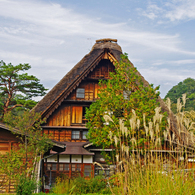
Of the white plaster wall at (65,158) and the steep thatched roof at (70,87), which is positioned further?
the steep thatched roof at (70,87)

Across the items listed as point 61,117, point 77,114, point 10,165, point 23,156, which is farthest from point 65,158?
point 10,165

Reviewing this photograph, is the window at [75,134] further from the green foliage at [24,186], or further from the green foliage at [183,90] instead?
the green foliage at [183,90]

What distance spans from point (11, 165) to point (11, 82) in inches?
740

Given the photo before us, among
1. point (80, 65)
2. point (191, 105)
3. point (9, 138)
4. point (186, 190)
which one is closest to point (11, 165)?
point (9, 138)

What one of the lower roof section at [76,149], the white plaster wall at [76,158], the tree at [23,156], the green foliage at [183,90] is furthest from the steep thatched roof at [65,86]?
the green foliage at [183,90]

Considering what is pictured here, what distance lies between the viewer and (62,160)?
58.0 ft

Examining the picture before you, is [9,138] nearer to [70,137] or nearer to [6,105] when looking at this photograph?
[70,137]

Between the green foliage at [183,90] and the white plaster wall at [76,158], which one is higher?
the green foliage at [183,90]

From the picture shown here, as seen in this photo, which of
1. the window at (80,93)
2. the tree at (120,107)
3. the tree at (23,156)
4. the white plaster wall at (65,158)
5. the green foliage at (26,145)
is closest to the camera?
the tree at (23,156)

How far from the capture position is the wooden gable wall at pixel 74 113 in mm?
18609

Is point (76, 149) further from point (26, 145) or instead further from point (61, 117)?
point (26, 145)

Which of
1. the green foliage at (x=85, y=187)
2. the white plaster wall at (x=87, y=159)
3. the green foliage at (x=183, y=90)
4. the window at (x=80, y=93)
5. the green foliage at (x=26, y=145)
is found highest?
the green foliage at (x=183, y=90)

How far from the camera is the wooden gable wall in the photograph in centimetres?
1861

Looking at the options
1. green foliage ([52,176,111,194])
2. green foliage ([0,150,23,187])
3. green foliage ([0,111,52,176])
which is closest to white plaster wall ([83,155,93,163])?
green foliage ([52,176,111,194])
